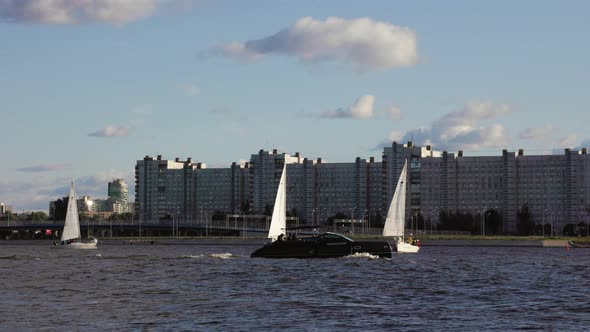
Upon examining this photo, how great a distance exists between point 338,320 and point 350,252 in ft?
198

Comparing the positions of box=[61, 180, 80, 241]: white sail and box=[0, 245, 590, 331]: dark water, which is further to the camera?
box=[61, 180, 80, 241]: white sail

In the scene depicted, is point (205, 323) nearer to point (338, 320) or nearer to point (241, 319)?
point (241, 319)

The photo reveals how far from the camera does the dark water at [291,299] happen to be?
49969 mm

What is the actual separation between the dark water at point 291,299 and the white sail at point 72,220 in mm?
82758

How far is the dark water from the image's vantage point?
49969 mm

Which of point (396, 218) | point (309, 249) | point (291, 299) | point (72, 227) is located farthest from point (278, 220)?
point (72, 227)

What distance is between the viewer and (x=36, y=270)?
320 ft

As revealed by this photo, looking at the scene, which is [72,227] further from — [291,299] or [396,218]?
[291,299]

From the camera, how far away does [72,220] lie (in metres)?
182

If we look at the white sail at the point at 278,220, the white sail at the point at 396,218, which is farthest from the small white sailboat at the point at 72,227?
the white sail at the point at 278,220

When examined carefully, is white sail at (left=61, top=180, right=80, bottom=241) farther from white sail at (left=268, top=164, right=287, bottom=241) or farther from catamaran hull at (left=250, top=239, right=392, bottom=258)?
catamaran hull at (left=250, top=239, right=392, bottom=258)

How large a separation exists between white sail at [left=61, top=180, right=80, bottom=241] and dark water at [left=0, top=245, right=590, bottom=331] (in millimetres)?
82758

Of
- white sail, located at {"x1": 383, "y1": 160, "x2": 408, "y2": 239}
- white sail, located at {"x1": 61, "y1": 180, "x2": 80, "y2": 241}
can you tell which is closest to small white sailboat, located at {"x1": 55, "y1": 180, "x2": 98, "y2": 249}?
white sail, located at {"x1": 61, "y1": 180, "x2": 80, "y2": 241}

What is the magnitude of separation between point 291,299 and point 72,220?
410 ft
